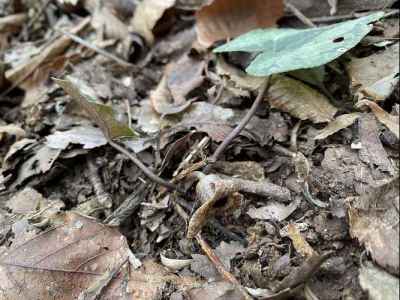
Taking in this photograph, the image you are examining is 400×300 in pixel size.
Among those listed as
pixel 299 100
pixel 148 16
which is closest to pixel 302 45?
pixel 299 100

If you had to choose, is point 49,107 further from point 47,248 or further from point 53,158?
point 47,248

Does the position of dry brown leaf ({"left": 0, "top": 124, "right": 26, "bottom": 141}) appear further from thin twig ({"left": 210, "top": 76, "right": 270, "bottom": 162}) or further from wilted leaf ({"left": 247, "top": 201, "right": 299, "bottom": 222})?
wilted leaf ({"left": 247, "top": 201, "right": 299, "bottom": 222})

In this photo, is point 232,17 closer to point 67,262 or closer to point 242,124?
point 242,124

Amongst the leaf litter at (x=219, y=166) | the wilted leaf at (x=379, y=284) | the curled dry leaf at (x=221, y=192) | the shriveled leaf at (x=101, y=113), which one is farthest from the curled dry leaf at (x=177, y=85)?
the wilted leaf at (x=379, y=284)

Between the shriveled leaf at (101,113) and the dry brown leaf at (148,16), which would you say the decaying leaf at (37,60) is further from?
the shriveled leaf at (101,113)

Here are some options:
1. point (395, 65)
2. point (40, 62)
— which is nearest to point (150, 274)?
point (395, 65)

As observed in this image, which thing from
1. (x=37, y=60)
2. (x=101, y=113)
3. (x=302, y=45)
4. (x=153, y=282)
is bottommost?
(x=153, y=282)
